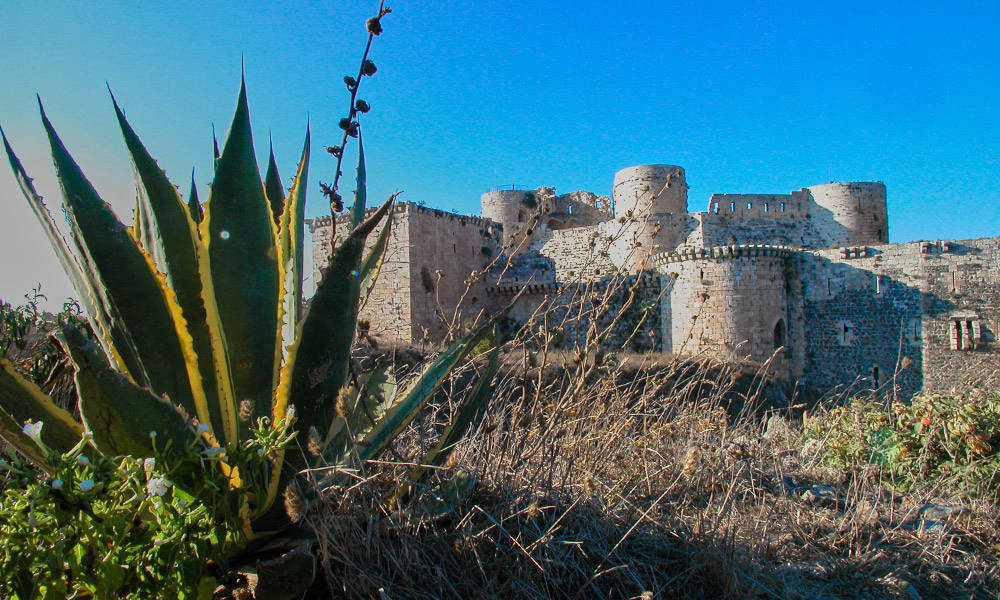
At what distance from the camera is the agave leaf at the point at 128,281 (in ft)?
4.04

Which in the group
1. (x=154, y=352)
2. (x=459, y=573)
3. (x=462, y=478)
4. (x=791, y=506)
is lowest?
(x=791, y=506)

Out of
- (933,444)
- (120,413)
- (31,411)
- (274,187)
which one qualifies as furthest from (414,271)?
(120,413)

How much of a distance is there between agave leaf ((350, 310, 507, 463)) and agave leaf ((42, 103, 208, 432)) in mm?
406

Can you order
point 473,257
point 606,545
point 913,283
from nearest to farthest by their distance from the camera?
point 606,545 → point 913,283 → point 473,257

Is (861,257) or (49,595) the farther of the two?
(861,257)

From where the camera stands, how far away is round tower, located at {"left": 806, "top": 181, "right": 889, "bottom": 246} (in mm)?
19906

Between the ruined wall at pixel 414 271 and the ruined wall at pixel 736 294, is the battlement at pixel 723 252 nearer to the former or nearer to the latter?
the ruined wall at pixel 736 294

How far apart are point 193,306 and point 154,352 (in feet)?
0.42

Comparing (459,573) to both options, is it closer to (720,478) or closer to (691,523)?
(691,523)

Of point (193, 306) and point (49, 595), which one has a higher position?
point (193, 306)

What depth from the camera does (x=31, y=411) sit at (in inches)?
46.1

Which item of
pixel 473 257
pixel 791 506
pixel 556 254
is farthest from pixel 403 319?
pixel 791 506

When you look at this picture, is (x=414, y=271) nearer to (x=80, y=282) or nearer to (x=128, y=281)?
(x=80, y=282)

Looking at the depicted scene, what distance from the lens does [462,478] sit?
5.13ft
